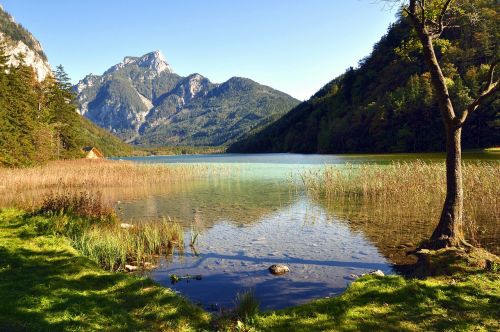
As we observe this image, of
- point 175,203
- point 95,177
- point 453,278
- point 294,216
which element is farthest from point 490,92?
point 95,177

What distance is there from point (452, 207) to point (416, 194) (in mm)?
12263

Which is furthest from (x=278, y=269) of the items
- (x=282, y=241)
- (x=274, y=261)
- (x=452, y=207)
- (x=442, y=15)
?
(x=442, y=15)

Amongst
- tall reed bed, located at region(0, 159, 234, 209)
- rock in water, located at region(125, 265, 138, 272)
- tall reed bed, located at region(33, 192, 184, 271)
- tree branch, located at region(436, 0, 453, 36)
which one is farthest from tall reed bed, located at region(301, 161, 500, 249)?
tall reed bed, located at region(0, 159, 234, 209)

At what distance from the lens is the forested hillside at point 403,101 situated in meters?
82.4

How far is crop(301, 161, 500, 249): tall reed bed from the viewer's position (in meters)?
16.8

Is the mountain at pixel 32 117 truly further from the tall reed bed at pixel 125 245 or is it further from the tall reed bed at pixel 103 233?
the tall reed bed at pixel 125 245

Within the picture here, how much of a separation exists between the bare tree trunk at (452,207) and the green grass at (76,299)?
7102 mm

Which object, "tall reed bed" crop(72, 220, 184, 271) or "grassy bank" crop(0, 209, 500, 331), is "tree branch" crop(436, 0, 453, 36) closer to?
"grassy bank" crop(0, 209, 500, 331)

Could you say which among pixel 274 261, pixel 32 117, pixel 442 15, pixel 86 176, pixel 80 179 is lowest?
pixel 274 261

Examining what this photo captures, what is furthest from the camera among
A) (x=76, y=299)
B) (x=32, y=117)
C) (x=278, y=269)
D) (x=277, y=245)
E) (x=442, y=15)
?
(x=32, y=117)

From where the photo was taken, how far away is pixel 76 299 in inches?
268

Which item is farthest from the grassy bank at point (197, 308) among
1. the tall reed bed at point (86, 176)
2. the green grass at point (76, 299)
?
the tall reed bed at point (86, 176)

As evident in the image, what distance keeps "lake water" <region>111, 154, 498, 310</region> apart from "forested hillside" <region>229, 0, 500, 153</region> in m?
51.8

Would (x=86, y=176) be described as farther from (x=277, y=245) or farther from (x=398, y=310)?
(x=398, y=310)
